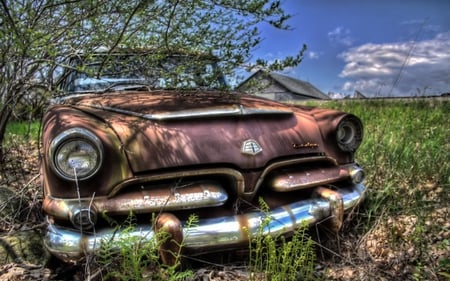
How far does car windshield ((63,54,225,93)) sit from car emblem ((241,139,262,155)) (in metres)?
0.78

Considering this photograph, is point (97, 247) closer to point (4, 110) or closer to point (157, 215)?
point (157, 215)

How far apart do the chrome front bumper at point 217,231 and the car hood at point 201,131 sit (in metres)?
0.31

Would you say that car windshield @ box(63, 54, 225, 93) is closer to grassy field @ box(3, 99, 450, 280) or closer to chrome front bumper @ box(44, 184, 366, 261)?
chrome front bumper @ box(44, 184, 366, 261)

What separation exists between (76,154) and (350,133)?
6.05 ft

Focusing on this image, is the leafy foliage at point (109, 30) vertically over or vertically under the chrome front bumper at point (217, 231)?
over

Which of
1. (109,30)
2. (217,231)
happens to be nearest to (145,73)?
(109,30)

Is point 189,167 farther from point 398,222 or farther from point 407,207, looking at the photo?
point 407,207

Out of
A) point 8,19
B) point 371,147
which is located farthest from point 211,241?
point 371,147

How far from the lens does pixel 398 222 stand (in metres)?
2.80

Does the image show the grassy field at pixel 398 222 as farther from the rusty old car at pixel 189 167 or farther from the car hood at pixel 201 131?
the car hood at pixel 201 131

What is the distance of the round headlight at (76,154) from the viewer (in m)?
2.07

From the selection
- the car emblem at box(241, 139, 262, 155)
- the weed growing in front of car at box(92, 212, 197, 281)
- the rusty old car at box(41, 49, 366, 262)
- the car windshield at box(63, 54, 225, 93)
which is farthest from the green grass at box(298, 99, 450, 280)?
the car windshield at box(63, 54, 225, 93)

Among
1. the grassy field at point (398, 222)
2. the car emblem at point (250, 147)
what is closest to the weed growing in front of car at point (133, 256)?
the car emblem at point (250, 147)

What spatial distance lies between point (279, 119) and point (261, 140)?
299 mm
